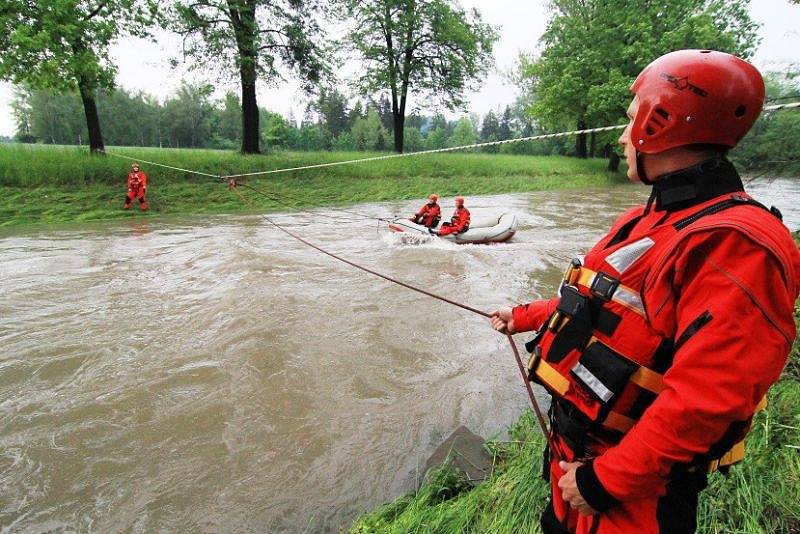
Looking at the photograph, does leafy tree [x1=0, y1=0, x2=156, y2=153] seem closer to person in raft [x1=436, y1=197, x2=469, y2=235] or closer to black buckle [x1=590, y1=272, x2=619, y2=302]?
person in raft [x1=436, y1=197, x2=469, y2=235]

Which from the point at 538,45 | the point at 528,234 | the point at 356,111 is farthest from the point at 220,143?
the point at 528,234

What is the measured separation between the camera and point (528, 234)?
1288 cm

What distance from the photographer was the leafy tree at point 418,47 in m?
24.2

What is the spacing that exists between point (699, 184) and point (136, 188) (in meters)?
15.2

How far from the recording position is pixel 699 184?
1230 mm

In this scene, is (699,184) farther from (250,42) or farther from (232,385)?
(250,42)

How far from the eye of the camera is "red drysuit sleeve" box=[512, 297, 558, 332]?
188 cm

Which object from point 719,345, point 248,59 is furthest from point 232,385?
point 248,59

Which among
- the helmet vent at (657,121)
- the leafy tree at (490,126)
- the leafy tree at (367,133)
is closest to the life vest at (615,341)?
the helmet vent at (657,121)

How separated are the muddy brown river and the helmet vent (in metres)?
A: 2.73

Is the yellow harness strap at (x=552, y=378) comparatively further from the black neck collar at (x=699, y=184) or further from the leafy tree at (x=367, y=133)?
the leafy tree at (x=367, y=133)

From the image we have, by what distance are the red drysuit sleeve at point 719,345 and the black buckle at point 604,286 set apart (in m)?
0.19

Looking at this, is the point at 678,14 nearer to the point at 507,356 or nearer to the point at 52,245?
the point at 507,356

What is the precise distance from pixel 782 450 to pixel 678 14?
2973 cm
